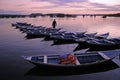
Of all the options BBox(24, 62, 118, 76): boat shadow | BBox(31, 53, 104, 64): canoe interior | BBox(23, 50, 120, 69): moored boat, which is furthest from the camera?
BBox(31, 53, 104, 64): canoe interior

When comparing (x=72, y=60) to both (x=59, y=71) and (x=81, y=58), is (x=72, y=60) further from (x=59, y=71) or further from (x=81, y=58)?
(x=81, y=58)

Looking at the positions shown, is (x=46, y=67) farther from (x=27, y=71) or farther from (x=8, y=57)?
(x=8, y=57)

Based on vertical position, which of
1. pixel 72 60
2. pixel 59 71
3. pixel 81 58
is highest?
pixel 72 60

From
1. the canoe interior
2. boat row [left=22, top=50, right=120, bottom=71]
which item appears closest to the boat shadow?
boat row [left=22, top=50, right=120, bottom=71]

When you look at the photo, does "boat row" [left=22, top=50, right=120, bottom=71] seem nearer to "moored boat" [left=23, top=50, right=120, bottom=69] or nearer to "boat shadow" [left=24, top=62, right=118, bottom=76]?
"moored boat" [left=23, top=50, right=120, bottom=69]

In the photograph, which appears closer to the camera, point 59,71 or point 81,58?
point 59,71

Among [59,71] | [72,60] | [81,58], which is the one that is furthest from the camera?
[81,58]

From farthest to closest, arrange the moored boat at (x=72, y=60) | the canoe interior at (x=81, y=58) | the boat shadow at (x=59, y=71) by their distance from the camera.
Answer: the canoe interior at (x=81, y=58), the boat shadow at (x=59, y=71), the moored boat at (x=72, y=60)

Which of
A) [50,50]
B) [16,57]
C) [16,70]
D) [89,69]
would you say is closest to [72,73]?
[89,69]

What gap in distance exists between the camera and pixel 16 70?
654 inches

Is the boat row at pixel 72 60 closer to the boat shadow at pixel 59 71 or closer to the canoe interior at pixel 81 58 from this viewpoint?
the canoe interior at pixel 81 58

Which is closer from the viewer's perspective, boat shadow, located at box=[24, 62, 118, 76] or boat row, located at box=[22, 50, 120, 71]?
boat row, located at box=[22, 50, 120, 71]

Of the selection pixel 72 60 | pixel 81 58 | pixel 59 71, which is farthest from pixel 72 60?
pixel 81 58

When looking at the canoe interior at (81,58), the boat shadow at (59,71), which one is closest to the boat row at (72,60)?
the canoe interior at (81,58)
